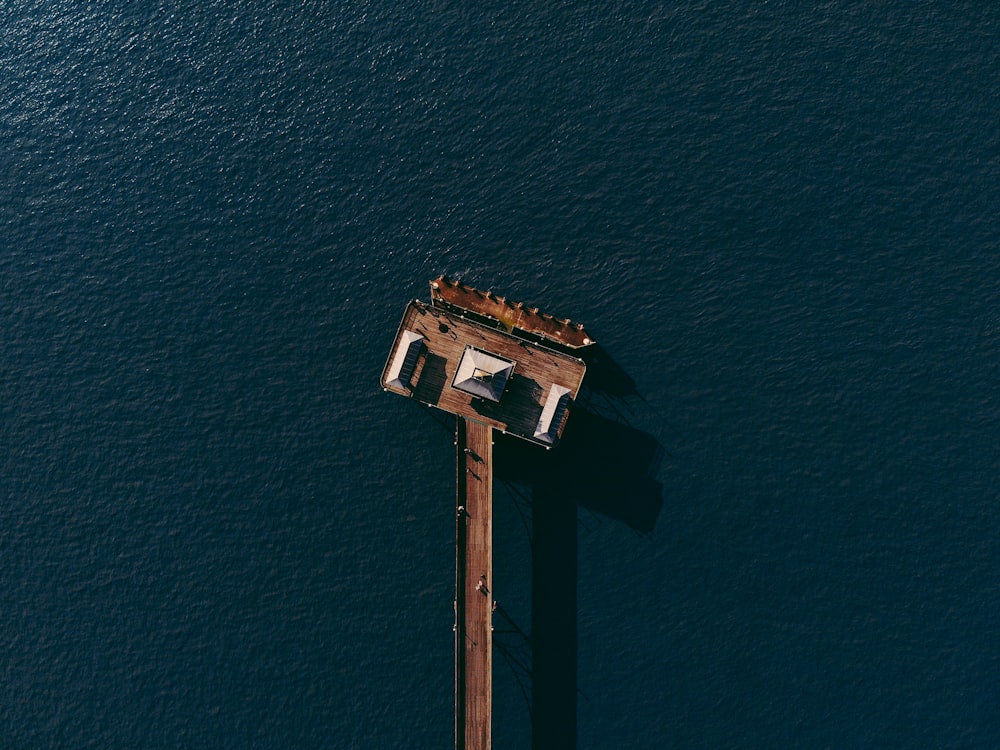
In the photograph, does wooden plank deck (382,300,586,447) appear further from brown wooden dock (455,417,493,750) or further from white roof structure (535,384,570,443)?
brown wooden dock (455,417,493,750)

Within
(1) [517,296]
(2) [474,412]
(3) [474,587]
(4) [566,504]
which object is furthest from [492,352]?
(3) [474,587]

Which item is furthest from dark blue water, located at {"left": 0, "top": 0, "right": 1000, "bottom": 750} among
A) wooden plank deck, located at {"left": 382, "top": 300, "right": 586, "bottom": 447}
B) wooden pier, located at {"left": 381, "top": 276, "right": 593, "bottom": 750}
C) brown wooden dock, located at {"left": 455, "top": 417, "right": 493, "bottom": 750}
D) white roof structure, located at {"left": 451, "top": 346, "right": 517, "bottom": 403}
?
white roof structure, located at {"left": 451, "top": 346, "right": 517, "bottom": 403}

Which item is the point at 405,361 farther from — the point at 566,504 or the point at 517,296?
the point at 566,504

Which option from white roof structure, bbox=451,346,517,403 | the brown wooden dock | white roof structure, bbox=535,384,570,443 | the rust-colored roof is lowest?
the brown wooden dock

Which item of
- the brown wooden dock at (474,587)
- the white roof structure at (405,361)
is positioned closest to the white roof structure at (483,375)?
the brown wooden dock at (474,587)

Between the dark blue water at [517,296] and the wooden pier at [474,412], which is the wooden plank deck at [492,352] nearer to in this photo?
the wooden pier at [474,412]

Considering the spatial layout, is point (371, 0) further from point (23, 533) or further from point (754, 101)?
point (23, 533)
